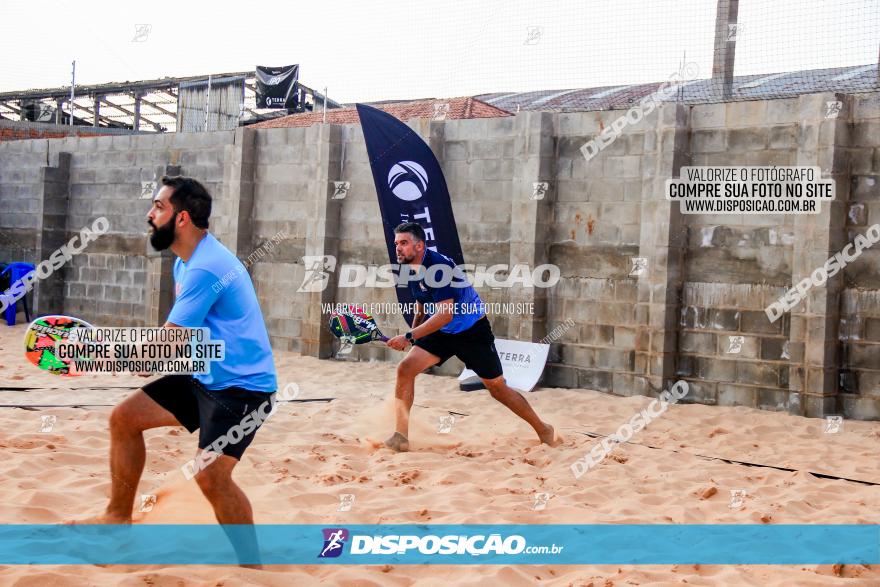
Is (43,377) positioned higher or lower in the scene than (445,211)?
lower

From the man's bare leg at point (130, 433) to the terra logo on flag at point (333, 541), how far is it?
42.2 inches

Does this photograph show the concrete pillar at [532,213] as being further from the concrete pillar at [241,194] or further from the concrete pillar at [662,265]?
the concrete pillar at [241,194]

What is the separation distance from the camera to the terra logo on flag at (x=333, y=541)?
4551 millimetres

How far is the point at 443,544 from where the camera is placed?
4.71 m

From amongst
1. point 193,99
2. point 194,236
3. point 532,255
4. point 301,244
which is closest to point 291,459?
point 194,236

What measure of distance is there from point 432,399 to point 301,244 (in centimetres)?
414

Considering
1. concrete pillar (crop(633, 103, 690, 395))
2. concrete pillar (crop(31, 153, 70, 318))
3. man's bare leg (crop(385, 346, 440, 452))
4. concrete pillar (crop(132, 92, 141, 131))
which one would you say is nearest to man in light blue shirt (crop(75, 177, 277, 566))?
man's bare leg (crop(385, 346, 440, 452))

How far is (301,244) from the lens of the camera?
12938 mm

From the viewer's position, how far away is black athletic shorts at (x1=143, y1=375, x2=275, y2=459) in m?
4.11

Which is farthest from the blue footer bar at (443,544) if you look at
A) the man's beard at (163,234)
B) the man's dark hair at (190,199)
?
the man's dark hair at (190,199)

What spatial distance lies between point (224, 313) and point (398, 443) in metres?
3.19

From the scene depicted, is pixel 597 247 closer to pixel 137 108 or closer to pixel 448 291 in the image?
pixel 448 291

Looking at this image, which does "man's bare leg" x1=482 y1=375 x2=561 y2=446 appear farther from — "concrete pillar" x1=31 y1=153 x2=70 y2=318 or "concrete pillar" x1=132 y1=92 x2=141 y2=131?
"concrete pillar" x1=132 y1=92 x2=141 y2=131

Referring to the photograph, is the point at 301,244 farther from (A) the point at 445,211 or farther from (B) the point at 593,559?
(B) the point at 593,559
